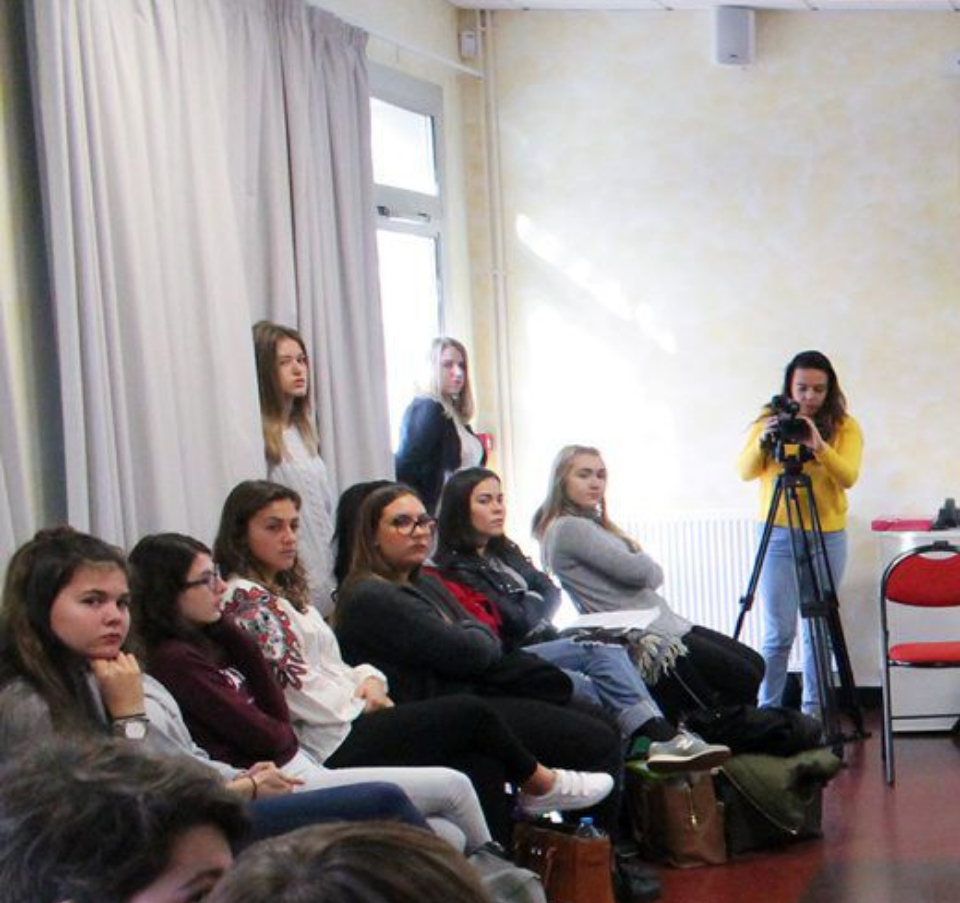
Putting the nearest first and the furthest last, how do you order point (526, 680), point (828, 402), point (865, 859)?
point (526, 680) < point (865, 859) < point (828, 402)

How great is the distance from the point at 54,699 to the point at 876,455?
4873mm

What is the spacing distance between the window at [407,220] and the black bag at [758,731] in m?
2.02

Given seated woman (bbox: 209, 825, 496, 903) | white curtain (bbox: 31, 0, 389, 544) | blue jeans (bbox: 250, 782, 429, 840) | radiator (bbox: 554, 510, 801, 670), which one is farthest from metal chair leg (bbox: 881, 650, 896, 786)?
seated woman (bbox: 209, 825, 496, 903)

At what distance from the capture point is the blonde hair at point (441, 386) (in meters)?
6.59

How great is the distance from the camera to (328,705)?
4.28 metres

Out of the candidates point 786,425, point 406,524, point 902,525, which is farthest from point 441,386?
point 902,525

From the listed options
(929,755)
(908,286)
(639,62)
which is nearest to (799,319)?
(908,286)

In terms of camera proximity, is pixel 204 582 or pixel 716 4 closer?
pixel 204 582

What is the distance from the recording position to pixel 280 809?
3.50m

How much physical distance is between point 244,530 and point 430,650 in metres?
0.61

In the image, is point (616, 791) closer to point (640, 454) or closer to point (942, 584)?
point (942, 584)

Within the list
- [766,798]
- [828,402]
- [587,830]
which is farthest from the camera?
[828,402]

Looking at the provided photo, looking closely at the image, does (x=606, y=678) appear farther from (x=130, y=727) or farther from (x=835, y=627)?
(x=130, y=727)

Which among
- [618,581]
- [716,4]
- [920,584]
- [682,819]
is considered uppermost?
[716,4]
